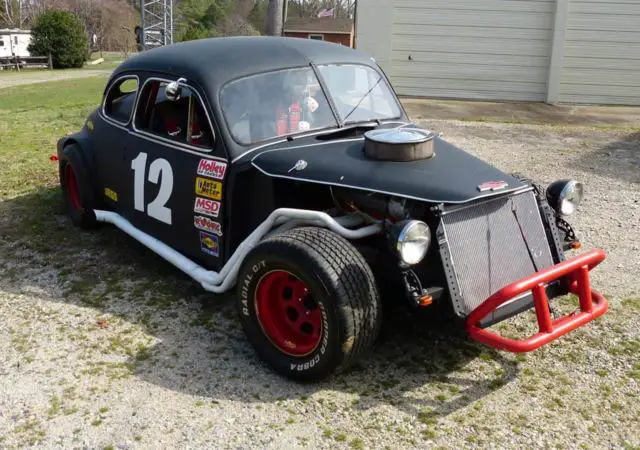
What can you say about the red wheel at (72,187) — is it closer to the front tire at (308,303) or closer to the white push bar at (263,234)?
the white push bar at (263,234)

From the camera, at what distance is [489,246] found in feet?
12.2

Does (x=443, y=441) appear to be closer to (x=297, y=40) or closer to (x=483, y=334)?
(x=483, y=334)

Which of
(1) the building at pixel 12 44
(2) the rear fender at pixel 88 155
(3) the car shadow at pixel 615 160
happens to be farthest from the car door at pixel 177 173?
(1) the building at pixel 12 44

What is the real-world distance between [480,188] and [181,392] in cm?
194

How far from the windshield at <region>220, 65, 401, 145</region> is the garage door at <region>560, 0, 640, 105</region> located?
13095 millimetres

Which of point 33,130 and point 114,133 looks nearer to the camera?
point 114,133

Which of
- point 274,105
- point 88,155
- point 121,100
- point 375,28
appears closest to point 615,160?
point 274,105

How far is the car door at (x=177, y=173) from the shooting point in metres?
4.50

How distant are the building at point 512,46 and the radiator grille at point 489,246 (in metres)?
13.0

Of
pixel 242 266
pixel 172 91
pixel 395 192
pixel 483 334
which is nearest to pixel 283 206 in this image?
pixel 242 266

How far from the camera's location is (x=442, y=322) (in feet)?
12.0

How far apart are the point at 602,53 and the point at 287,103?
14.1 meters

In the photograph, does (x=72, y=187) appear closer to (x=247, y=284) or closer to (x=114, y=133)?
(x=114, y=133)

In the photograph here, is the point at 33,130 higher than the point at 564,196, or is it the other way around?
the point at 564,196
